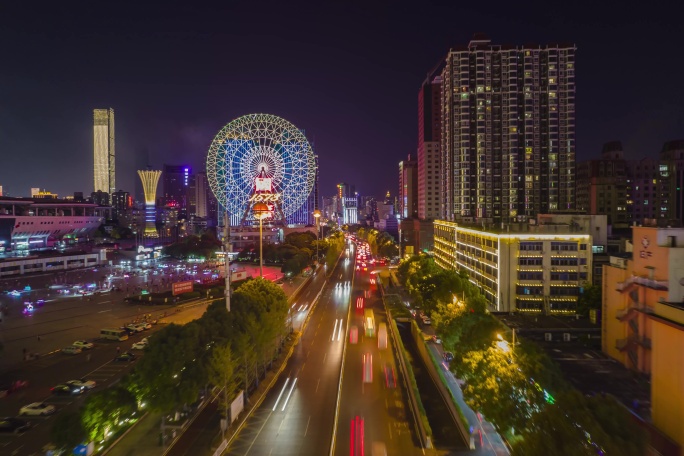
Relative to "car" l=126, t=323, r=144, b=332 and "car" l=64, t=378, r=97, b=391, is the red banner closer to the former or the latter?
"car" l=126, t=323, r=144, b=332

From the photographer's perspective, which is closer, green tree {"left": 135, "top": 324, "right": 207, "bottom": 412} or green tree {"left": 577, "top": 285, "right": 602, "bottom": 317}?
green tree {"left": 135, "top": 324, "right": 207, "bottom": 412}

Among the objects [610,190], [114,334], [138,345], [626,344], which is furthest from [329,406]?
[610,190]

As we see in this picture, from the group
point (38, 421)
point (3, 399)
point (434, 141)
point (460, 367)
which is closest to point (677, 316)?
point (460, 367)

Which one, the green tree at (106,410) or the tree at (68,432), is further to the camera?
the green tree at (106,410)

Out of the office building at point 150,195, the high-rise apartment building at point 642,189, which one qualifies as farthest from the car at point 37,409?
the office building at point 150,195

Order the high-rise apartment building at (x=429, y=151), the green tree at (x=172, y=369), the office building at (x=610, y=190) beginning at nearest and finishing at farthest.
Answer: the green tree at (x=172, y=369) → the office building at (x=610, y=190) → the high-rise apartment building at (x=429, y=151)

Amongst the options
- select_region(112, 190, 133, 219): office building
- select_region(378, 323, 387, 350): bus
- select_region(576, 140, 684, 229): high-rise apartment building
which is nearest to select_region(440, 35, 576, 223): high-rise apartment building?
select_region(576, 140, 684, 229): high-rise apartment building

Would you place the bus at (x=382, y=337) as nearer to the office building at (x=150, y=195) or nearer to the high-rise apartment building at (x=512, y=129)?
the high-rise apartment building at (x=512, y=129)
